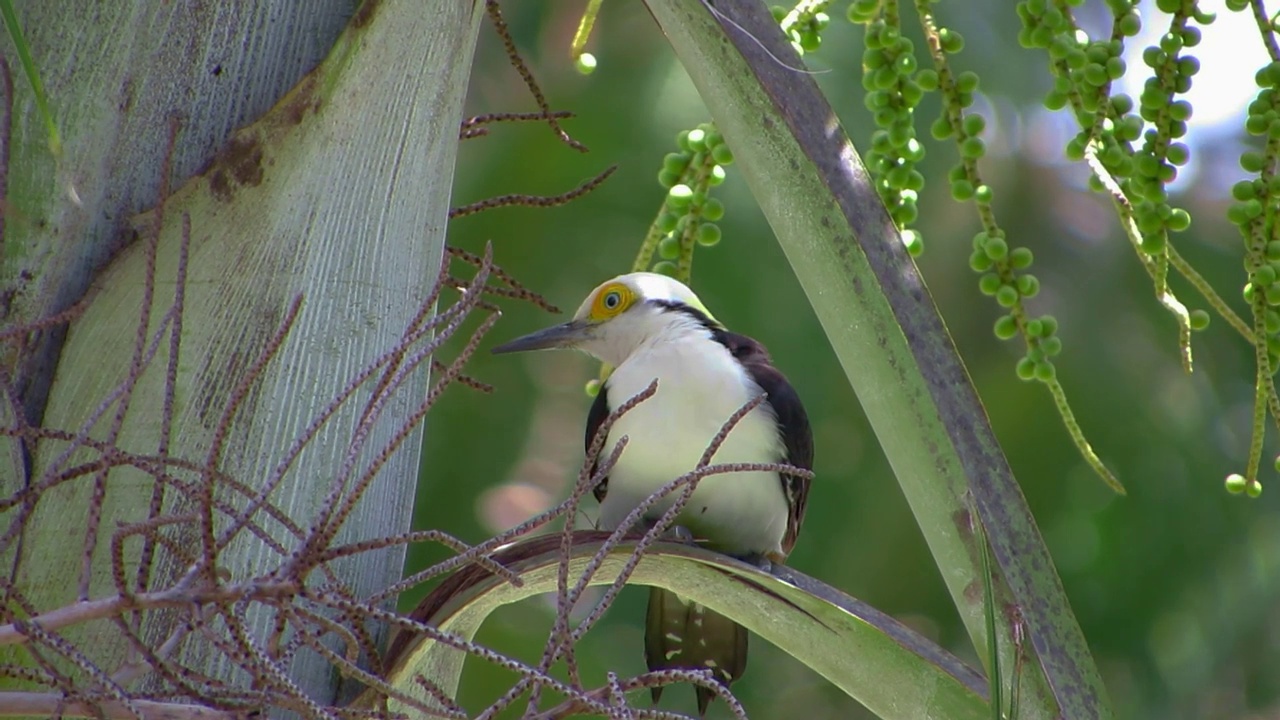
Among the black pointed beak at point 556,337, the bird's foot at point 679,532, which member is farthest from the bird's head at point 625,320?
the bird's foot at point 679,532

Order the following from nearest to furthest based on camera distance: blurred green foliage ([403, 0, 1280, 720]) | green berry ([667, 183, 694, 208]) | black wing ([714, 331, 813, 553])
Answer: green berry ([667, 183, 694, 208]) < black wing ([714, 331, 813, 553]) < blurred green foliage ([403, 0, 1280, 720])

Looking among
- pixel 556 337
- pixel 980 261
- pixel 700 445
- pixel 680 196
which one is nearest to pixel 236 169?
pixel 680 196

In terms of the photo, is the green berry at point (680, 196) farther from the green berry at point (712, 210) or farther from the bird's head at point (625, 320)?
the bird's head at point (625, 320)

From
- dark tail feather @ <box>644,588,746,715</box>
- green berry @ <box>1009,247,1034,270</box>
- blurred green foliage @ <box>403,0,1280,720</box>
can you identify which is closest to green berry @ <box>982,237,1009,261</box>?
green berry @ <box>1009,247,1034,270</box>

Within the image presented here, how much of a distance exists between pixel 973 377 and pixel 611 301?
205 centimetres

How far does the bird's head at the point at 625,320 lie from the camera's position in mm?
2182

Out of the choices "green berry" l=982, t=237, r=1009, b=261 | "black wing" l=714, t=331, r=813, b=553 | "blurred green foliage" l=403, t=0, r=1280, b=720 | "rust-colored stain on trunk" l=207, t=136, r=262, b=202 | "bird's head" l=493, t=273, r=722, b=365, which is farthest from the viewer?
"blurred green foliage" l=403, t=0, r=1280, b=720

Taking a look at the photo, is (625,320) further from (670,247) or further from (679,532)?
(670,247)

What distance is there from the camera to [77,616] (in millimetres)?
791

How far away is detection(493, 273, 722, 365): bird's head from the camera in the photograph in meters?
2.18

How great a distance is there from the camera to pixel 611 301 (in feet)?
7.47

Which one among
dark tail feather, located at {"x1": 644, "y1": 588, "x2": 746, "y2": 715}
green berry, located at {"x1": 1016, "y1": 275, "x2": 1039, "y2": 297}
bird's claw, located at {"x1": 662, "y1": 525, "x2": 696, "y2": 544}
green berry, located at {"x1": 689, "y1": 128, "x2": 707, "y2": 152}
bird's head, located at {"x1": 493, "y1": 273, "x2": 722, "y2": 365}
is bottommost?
dark tail feather, located at {"x1": 644, "y1": 588, "x2": 746, "y2": 715}

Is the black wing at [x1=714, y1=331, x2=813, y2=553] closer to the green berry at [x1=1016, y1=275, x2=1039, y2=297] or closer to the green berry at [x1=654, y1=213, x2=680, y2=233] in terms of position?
the green berry at [x1=654, y1=213, x2=680, y2=233]

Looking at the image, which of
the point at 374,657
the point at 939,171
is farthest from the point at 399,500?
the point at 939,171
